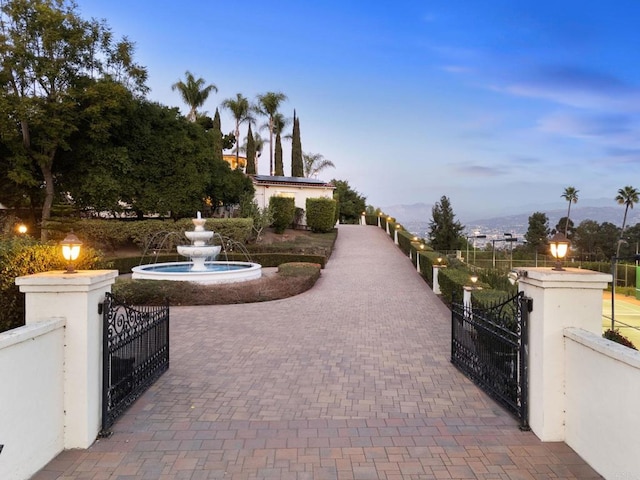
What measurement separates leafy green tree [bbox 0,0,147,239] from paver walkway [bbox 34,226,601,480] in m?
16.9

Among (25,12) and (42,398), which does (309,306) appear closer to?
(42,398)

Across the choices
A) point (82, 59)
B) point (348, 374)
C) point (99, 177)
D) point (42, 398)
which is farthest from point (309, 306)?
point (82, 59)

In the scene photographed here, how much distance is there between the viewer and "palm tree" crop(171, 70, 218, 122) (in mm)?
40938

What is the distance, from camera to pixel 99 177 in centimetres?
2308

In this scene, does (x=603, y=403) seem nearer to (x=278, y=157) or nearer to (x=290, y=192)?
(x=290, y=192)

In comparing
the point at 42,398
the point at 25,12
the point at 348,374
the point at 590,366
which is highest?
the point at 25,12

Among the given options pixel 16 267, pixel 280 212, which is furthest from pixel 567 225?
pixel 16 267

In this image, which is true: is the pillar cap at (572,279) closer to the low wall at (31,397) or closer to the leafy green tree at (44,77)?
the low wall at (31,397)

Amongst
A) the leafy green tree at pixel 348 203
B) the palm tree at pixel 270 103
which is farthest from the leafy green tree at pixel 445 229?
the palm tree at pixel 270 103

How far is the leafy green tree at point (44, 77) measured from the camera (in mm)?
19984

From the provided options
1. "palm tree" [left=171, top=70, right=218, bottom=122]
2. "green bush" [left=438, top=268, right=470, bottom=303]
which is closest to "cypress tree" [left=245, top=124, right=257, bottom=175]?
"palm tree" [left=171, top=70, right=218, bottom=122]

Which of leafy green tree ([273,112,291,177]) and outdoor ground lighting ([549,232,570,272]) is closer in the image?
outdoor ground lighting ([549,232,570,272])

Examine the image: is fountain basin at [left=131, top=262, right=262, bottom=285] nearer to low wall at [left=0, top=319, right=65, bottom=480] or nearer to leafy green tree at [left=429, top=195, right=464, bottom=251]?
low wall at [left=0, top=319, right=65, bottom=480]

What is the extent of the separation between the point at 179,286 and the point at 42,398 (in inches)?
352
